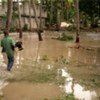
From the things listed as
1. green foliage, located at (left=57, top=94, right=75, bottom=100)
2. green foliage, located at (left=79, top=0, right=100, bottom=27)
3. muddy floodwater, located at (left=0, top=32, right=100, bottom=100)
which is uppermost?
green foliage, located at (left=79, top=0, right=100, bottom=27)

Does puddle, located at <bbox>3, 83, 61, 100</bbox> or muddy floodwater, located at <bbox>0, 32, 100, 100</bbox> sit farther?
muddy floodwater, located at <bbox>0, 32, 100, 100</bbox>

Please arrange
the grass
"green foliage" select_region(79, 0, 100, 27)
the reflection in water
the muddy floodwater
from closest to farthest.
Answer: the reflection in water < the muddy floodwater < the grass < "green foliage" select_region(79, 0, 100, 27)

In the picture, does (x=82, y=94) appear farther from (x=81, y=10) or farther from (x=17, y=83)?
(x=81, y=10)

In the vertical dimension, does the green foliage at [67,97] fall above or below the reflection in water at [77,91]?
above

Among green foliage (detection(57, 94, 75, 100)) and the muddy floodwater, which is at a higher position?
green foliage (detection(57, 94, 75, 100))

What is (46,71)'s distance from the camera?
1488 centimetres

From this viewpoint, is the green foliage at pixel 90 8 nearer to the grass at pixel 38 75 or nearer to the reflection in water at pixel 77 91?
the grass at pixel 38 75

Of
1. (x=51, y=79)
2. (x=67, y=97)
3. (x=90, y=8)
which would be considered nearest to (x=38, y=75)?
(x=51, y=79)

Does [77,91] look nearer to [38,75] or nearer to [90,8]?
[38,75]

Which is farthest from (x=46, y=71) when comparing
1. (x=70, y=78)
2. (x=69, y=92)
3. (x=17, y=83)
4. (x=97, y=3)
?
(x=97, y=3)

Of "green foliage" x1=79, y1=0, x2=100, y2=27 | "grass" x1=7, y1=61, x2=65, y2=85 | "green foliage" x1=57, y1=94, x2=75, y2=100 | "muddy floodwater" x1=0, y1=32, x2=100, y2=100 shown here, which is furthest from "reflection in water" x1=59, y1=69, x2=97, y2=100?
"green foliage" x1=79, y1=0, x2=100, y2=27

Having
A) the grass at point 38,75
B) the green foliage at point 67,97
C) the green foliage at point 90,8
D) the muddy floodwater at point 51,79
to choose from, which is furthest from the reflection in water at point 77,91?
the green foliage at point 90,8

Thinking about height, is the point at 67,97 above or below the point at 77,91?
above

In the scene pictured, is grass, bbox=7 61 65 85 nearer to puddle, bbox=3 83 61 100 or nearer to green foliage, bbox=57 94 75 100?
puddle, bbox=3 83 61 100
